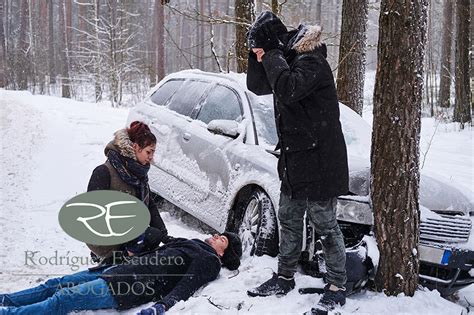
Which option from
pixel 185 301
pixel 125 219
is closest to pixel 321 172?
pixel 185 301

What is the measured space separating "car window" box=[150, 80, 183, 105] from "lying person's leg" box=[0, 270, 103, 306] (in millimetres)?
3413

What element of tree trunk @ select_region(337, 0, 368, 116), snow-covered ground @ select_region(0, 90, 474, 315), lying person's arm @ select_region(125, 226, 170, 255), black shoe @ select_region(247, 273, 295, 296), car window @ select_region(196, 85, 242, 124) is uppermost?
tree trunk @ select_region(337, 0, 368, 116)

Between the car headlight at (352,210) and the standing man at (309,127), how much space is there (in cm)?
43

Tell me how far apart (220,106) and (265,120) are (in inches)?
28.1

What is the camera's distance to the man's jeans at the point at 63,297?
3.40 metres

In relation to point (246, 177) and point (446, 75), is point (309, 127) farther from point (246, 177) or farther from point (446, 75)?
point (446, 75)

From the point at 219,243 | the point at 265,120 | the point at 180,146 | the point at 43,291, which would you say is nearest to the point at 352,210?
the point at 219,243

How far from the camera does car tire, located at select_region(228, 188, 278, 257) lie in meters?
4.38

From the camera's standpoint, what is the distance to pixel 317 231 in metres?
3.67

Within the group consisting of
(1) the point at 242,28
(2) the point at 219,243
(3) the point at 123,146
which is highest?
(1) the point at 242,28

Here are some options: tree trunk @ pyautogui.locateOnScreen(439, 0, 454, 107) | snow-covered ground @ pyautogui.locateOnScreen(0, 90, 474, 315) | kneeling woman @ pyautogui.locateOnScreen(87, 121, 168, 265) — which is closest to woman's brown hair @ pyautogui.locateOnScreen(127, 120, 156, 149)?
kneeling woman @ pyautogui.locateOnScreen(87, 121, 168, 265)

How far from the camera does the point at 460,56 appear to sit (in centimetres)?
1442

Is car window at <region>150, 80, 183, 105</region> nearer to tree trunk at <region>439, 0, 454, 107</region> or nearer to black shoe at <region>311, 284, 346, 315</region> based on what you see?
black shoe at <region>311, 284, 346, 315</region>

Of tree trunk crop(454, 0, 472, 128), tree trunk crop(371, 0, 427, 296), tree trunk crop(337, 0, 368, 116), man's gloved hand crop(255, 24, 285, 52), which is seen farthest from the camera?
tree trunk crop(454, 0, 472, 128)
